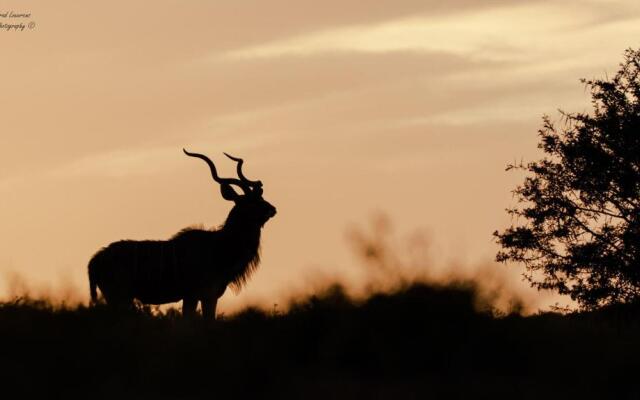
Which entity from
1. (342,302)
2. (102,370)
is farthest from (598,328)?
(102,370)

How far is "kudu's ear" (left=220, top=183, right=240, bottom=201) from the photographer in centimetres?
2688

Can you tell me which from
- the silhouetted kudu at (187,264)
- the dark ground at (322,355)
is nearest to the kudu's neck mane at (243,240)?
the silhouetted kudu at (187,264)

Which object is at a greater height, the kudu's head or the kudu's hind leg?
the kudu's head

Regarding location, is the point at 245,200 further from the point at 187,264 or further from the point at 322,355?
the point at 322,355

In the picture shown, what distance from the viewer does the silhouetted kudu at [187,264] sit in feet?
81.7

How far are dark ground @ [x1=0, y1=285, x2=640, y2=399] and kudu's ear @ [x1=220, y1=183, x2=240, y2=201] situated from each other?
691 centimetres

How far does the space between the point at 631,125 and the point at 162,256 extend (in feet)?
31.3

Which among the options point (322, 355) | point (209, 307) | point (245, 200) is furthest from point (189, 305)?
point (322, 355)

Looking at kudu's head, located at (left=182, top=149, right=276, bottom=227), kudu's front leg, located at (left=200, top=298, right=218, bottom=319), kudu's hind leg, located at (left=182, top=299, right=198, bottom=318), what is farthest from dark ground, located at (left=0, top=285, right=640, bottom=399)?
kudu's head, located at (left=182, top=149, right=276, bottom=227)

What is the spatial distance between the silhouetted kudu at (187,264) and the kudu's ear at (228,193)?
252mm

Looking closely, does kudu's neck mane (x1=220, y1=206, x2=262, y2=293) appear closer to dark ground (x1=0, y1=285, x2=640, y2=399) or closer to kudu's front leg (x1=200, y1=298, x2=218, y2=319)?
kudu's front leg (x1=200, y1=298, x2=218, y2=319)

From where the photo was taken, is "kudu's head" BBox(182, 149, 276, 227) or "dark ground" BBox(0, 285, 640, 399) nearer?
"dark ground" BBox(0, 285, 640, 399)

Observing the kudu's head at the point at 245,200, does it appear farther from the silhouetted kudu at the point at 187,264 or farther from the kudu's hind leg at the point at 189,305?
the kudu's hind leg at the point at 189,305

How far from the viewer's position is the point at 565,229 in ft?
92.7
